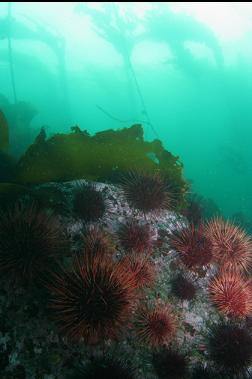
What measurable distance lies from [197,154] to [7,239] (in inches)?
4078

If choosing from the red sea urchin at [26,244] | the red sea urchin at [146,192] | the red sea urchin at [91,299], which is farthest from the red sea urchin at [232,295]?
the red sea urchin at [26,244]

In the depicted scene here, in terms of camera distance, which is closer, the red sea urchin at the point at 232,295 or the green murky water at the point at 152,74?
the red sea urchin at the point at 232,295

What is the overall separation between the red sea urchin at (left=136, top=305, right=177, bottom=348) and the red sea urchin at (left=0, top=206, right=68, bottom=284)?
64.7 inches

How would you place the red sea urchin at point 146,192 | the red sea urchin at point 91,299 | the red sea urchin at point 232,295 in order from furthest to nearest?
the red sea urchin at point 146,192 < the red sea urchin at point 232,295 < the red sea urchin at point 91,299

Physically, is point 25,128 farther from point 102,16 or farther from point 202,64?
point 202,64

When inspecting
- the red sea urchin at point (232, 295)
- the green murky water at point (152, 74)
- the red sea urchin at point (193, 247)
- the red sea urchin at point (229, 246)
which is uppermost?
the green murky water at point (152, 74)

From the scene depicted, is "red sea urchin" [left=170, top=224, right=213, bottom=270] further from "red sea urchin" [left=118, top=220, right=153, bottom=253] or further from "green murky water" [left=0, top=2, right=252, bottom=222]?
"green murky water" [left=0, top=2, right=252, bottom=222]

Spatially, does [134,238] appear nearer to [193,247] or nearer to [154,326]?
[193,247]

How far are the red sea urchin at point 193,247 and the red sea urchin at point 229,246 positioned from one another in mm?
396

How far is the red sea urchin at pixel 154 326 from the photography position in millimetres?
4746

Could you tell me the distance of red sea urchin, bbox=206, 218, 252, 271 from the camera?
20.9 feet

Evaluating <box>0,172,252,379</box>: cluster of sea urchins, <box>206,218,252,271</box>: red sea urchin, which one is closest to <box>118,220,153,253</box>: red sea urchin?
<box>0,172,252,379</box>: cluster of sea urchins

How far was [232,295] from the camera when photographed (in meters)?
5.63

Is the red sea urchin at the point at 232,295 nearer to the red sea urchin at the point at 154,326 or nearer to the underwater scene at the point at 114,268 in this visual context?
the underwater scene at the point at 114,268
